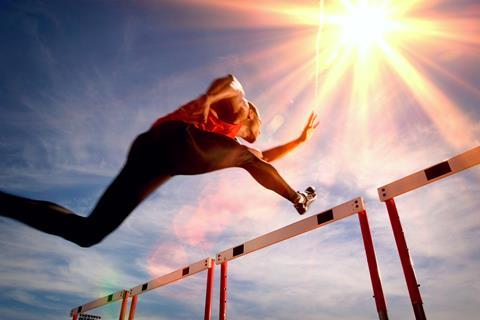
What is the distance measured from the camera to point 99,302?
7.32 m

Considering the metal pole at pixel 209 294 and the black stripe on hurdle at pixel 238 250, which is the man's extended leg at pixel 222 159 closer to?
the black stripe on hurdle at pixel 238 250

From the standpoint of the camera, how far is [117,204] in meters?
2.62

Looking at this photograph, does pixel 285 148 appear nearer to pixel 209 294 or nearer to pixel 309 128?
pixel 309 128

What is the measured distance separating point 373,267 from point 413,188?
97cm

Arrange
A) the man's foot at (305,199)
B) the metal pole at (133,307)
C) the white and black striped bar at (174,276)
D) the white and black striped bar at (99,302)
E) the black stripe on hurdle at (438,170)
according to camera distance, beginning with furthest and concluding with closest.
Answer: the white and black striped bar at (99,302) < the metal pole at (133,307) < the white and black striped bar at (174,276) < the man's foot at (305,199) < the black stripe on hurdle at (438,170)

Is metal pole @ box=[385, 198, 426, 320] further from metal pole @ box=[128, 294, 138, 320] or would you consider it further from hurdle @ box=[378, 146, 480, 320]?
metal pole @ box=[128, 294, 138, 320]

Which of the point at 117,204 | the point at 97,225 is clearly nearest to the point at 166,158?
the point at 117,204

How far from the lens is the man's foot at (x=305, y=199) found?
348 cm

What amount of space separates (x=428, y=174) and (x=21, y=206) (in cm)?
398

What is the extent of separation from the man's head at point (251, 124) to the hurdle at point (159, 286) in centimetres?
293

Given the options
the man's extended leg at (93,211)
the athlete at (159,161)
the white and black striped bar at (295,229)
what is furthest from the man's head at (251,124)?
the white and black striped bar at (295,229)

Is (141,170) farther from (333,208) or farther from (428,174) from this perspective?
(428,174)

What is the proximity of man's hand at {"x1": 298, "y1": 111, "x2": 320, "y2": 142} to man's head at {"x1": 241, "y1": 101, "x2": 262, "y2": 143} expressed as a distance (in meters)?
0.95

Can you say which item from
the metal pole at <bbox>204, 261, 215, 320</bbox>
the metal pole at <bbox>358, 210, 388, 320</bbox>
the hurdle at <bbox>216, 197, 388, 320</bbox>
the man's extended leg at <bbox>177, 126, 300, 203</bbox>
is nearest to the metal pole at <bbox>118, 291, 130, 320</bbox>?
the metal pole at <bbox>204, 261, 215, 320</bbox>
